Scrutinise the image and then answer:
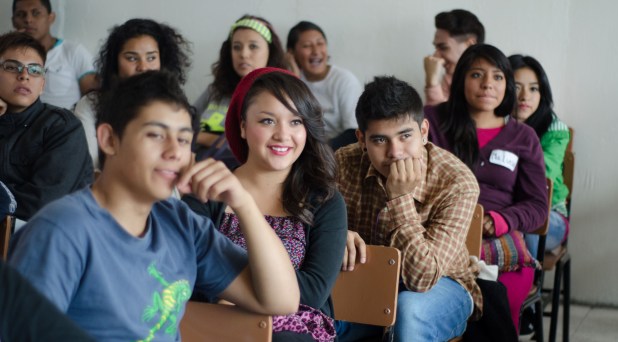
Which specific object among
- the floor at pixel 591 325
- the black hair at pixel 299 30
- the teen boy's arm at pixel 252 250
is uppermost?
the black hair at pixel 299 30

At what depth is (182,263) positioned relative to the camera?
1.34m

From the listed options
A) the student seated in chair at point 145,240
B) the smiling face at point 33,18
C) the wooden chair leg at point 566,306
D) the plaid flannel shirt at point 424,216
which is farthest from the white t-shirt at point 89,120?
the student seated in chair at point 145,240

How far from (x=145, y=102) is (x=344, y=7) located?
310 centimetres

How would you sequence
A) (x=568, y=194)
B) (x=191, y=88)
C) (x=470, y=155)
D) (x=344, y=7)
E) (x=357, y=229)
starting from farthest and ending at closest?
(x=191, y=88) → (x=344, y=7) → (x=568, y=194) → (x=470, y=155) → (x=357, y=229)

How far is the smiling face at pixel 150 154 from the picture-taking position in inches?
49.3

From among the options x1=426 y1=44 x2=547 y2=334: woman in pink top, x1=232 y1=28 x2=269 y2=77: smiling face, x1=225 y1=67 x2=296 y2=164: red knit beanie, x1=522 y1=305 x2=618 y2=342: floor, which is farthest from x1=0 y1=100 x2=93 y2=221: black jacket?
x1=522 y1=305 x2=618 y2=342: floor

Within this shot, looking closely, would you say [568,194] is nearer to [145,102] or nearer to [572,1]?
[572,1]

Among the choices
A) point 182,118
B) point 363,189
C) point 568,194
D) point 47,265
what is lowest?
point 568,194

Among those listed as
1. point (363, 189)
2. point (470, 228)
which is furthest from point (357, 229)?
point (470, 228)

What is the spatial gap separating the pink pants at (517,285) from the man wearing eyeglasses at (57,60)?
2.68 meters

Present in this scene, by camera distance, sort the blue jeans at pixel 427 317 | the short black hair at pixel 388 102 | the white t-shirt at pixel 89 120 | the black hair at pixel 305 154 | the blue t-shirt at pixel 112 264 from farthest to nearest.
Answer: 1. the white t-shirt at pixel 89 120
2. the short black hair at pixel 388 102
3. the blue jeans at pixel 427 317
4. the black hair at pixel 305 154
5. the blue t-shirt at pixel 112 264

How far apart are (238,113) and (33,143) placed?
1.11 meters

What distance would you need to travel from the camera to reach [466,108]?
9.90 feet

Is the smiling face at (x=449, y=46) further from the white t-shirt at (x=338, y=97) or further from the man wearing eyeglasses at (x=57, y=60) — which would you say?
the man wearing eyeglasses at (x=57, y=60)
